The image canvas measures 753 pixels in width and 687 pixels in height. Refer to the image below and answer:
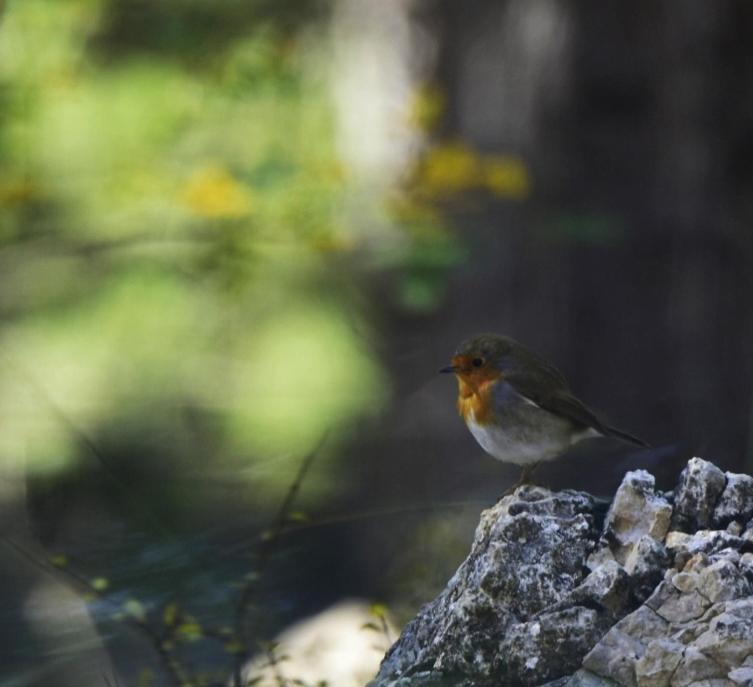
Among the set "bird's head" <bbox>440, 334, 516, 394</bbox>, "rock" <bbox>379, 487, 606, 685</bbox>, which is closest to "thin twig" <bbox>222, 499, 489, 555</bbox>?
"bird's head" <bbox>440, 334, 516, 394</bbox>

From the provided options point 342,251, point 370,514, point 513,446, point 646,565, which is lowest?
point 370,514

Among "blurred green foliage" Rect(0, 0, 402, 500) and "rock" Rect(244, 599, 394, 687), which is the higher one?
"blurred green foliage" Rect(0, 0, 402, 500)

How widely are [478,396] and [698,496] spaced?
81cm

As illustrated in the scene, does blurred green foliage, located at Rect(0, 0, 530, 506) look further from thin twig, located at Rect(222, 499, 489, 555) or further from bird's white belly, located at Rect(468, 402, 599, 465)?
bird's white belly, located at Rect(468, 402, 599, 465)

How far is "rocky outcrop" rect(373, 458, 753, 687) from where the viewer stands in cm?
148

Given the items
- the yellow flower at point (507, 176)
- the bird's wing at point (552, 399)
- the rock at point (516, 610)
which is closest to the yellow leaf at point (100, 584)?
the bird's wing at point (552, 399)

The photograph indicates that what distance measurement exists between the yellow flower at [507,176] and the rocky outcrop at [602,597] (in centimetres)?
357

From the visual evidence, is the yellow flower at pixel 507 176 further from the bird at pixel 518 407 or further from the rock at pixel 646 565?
the rock at pixel 646 565

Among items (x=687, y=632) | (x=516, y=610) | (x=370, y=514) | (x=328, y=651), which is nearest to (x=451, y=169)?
(x=370, y=514)

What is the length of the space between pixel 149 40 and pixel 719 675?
4.45m

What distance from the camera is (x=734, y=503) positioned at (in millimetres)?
1772

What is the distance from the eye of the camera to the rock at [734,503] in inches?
69.5

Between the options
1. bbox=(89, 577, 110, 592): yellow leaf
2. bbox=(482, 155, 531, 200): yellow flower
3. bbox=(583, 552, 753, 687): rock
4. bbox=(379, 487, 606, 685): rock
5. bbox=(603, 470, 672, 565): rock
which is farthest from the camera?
bbox=(482, 155, 531, 200): yellow flower

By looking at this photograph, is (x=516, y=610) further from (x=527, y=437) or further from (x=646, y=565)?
(x=527, y=437)
